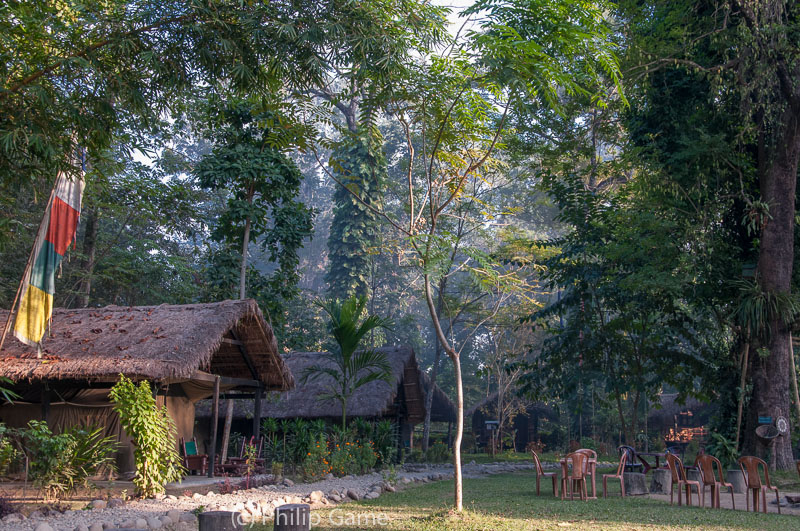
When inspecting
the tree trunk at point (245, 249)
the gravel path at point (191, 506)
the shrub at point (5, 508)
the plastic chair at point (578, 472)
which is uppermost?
the tree trunk at point (245, 249)

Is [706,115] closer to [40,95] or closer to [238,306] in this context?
[238,306]

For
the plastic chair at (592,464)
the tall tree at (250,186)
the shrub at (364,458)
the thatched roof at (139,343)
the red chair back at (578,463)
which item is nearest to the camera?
the red chair back at (578,463)

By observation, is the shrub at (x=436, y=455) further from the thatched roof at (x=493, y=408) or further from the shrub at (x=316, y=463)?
the shrub at (x=316, y=463)

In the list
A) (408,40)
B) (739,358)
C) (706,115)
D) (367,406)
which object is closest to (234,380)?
(367,406)

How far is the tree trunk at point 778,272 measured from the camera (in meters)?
12.0

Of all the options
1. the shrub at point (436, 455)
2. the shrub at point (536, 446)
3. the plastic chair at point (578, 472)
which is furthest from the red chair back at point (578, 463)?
the shrub at point (536, 446)

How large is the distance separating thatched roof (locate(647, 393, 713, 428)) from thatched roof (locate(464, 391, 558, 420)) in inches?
161

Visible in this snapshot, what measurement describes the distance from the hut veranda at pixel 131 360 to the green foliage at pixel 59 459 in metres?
1.15

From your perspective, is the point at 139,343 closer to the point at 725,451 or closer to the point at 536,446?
the point at 725,451

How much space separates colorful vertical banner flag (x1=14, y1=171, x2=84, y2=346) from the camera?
7844 mm

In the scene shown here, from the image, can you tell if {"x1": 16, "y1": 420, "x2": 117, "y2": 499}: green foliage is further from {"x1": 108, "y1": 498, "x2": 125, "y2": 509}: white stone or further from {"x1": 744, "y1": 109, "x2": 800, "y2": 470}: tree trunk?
{"x1": 744, "y1": 109, "x2": 800, "y2": 470}: tree trunk

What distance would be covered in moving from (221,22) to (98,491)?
6.30 metres

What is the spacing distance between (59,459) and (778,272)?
12502 mm

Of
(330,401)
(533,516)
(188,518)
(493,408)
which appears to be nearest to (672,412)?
(493,408)
